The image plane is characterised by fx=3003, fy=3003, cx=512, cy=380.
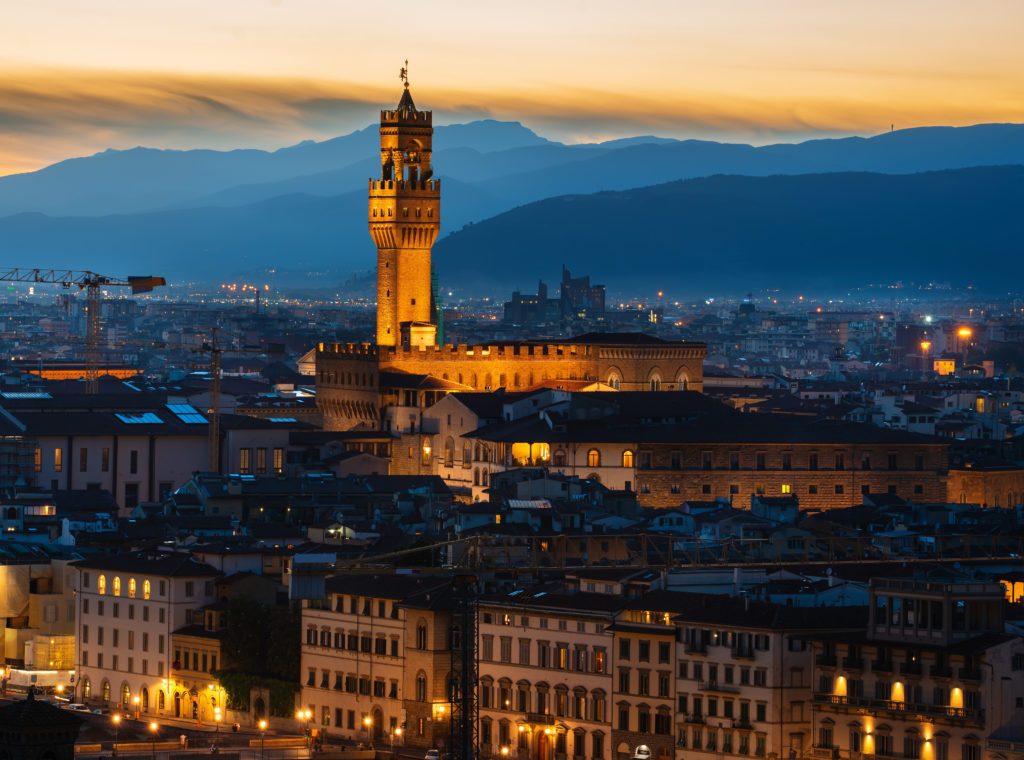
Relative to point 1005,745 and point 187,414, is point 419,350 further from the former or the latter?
point 1005,745

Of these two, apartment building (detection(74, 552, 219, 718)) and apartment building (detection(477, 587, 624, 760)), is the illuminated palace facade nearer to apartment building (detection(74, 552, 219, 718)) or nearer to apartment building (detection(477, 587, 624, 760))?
apartment building (detection(74, 552, 219, 718))

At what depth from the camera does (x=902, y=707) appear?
53125mm

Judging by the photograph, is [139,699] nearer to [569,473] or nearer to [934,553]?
[934,553]

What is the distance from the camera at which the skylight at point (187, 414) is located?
109438 mm

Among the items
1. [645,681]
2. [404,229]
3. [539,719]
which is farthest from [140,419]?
[645,681]

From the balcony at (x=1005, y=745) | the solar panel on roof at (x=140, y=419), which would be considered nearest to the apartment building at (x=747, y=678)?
the balcony at (x=1005, y=745)

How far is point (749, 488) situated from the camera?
97438 millimetres

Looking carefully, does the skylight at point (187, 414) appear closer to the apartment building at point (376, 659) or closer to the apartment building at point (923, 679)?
the apartment building at point (376, 659)

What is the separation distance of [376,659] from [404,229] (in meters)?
57.6

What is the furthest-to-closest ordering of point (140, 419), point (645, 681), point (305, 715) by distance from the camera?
point (140, 419)
point (305, 715)
point (645, 681)

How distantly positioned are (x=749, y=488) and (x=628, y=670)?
39002 mm

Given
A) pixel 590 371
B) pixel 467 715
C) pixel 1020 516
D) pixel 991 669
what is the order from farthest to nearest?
1. pixel 590 371
2. pixel 1020 516
3. pixel 467 715
4. pixel 991 669

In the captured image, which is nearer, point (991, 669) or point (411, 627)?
point (991, 669)

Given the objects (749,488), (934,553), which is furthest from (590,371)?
(934,553)
